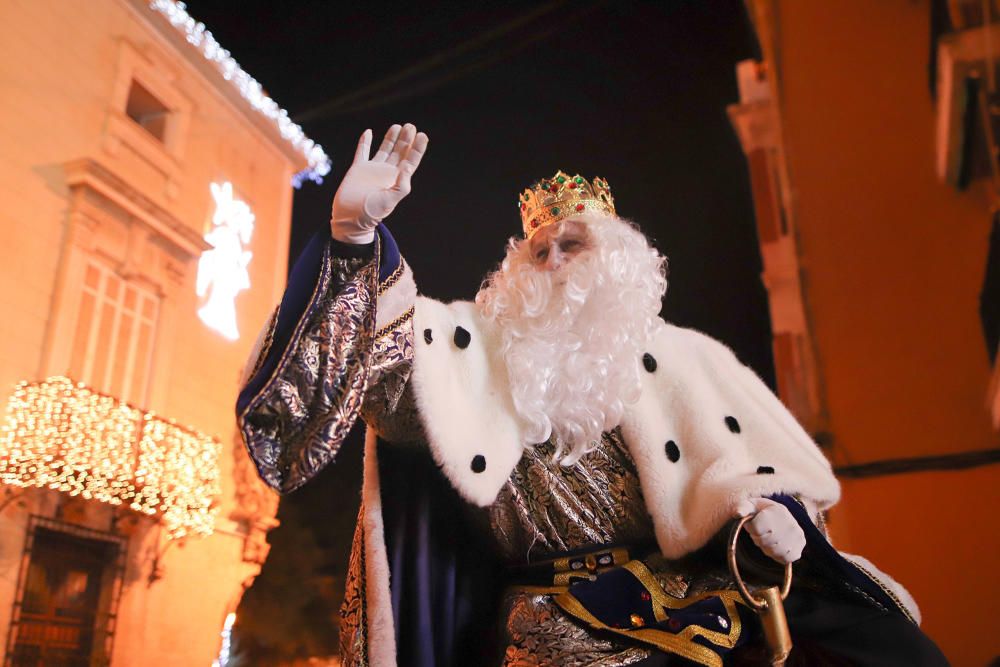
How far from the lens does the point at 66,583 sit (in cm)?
395

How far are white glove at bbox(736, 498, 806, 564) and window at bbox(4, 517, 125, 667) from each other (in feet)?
11.0

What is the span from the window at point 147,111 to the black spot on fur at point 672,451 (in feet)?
14.5

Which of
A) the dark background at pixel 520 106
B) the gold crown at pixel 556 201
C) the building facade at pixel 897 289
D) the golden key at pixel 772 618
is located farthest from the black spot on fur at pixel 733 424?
the building facade at pixel 897 289

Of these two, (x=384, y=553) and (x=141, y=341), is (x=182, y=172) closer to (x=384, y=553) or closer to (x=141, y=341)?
(x=141, y=341)

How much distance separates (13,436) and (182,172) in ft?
7.34

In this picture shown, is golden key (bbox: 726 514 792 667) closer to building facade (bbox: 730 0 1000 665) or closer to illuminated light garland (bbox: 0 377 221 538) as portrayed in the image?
building facade (bbox: 730 0 1000 665)

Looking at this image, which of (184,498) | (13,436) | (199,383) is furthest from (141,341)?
(13,436)

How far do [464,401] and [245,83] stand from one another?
3.91m

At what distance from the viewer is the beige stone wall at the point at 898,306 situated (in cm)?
403

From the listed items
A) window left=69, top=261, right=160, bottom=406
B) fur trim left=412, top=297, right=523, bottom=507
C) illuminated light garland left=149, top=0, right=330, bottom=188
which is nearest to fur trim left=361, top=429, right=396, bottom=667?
fur trim left=412, top=297, right=523, bottom=507

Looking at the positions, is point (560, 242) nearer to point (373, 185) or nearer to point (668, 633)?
point (373, 185)

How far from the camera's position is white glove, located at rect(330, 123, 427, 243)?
1.42m

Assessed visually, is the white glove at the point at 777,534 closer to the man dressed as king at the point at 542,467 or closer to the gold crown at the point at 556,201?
the man dressed as king at the point at 542,467

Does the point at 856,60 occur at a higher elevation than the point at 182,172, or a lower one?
higher
